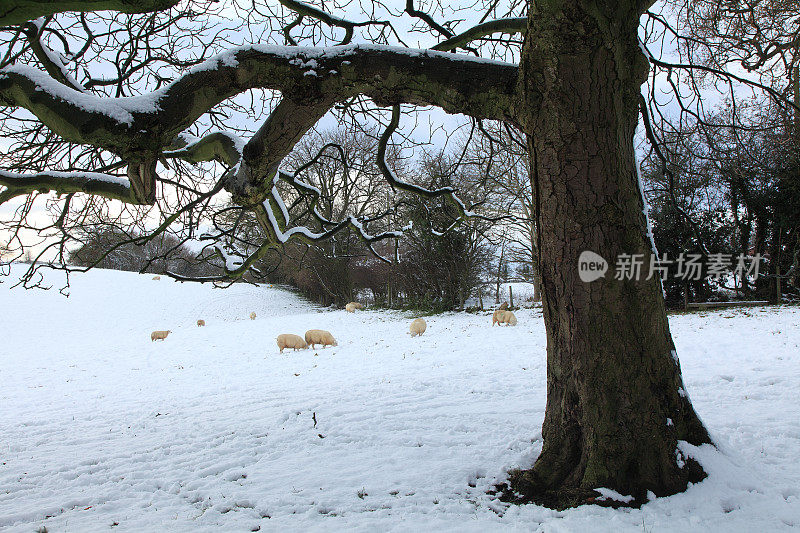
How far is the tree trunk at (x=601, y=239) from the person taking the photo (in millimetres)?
2521

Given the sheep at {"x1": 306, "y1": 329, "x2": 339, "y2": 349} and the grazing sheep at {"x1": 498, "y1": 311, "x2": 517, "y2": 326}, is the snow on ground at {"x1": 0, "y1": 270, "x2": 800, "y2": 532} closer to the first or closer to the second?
the sheep at {"x1": 306, "y1": 329, "x2": 339, "y2": 349}

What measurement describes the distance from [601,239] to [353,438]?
118 inches

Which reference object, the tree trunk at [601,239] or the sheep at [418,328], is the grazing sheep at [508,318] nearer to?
the sheep at [418,328]

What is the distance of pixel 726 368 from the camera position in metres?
6.37

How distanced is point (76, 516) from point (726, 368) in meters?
7.79

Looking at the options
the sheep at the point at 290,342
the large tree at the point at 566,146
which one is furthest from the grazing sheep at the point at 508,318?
the large tree at the point at 566,146

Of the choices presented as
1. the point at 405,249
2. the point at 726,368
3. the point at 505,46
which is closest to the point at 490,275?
the point at 405,249

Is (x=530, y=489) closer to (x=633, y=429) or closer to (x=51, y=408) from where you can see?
(x=633, y=429)

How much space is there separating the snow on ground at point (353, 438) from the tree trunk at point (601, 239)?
0.87 feet

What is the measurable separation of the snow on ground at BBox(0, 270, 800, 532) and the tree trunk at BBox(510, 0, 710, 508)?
0.26 m

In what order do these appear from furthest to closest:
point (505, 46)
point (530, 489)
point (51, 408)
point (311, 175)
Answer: point (311, 175), point (51, 408), point (505, 46), point (530, 489)

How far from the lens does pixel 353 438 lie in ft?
14.0

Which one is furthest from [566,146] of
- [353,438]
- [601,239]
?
[353,438]

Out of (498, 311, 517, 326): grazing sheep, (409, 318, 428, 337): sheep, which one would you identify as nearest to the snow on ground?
(409, 318, 428, 337): sheep
